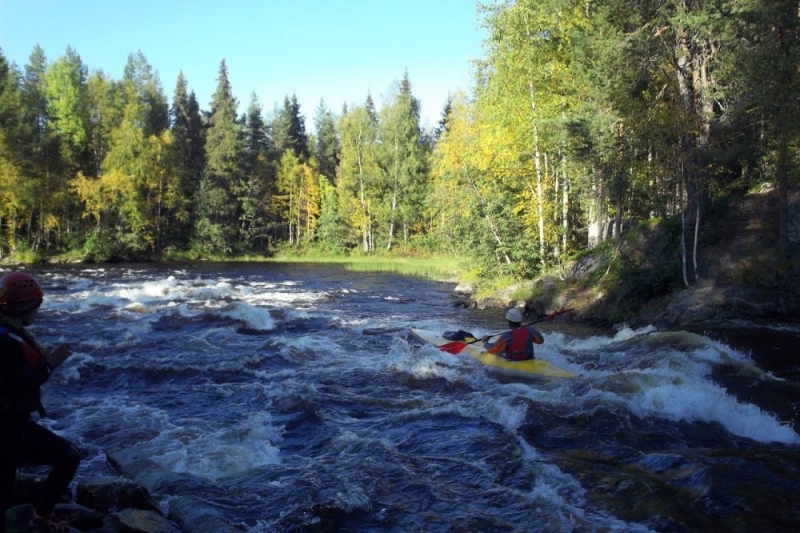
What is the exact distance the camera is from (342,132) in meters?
48.3

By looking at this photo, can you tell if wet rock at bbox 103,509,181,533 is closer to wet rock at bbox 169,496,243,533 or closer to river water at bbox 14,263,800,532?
wet rock at bbox 169,496,243,533

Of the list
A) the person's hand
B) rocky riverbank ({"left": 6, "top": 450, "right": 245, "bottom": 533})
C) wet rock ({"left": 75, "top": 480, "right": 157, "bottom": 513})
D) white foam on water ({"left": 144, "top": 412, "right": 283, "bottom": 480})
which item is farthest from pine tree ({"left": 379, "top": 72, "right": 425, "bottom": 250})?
the person's hand

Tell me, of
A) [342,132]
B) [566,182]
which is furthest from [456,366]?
[342,132]

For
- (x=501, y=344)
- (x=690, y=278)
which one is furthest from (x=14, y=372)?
(x=690, y=278)

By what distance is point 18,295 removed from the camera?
385 cm

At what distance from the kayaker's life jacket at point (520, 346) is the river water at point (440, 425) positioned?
511mm

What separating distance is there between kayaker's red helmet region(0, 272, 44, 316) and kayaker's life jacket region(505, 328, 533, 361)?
786 cm

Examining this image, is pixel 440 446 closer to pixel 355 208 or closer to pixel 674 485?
pixel 674 485

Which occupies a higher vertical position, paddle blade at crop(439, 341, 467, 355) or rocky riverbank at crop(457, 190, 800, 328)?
rocky riverbank at crop(457, 190, 800, 328)

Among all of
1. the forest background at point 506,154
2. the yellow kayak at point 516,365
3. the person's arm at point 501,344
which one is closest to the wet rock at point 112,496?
the yellow kayak at point 516,365

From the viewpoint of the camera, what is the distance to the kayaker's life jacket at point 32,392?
11.9 ft

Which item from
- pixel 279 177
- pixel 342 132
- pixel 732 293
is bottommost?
pixel 732 293

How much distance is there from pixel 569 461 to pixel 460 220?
16109 millimetres

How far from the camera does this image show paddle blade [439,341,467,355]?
38.4ft
